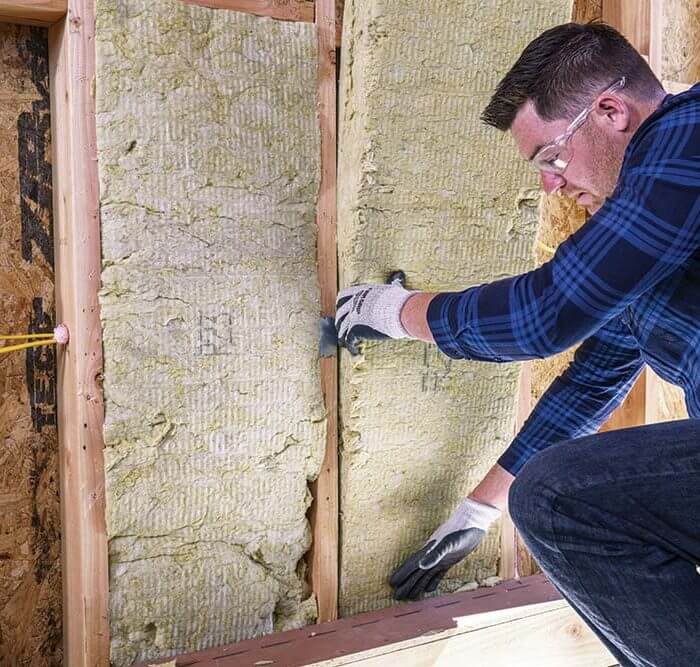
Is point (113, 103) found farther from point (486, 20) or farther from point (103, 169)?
point (486, 20)

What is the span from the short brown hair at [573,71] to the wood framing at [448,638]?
1.09m

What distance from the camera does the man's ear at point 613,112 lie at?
4.31 ft

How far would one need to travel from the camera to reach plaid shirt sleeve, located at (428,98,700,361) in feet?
3.71

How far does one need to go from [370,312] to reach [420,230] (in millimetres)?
246

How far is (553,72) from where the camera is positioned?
1334mm

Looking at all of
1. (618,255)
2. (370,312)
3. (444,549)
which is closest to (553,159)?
(618,255)

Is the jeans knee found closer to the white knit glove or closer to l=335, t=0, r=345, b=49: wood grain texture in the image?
the white knit glove

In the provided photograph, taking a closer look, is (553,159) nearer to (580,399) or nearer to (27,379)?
(580,399)

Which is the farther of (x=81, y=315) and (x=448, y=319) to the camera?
(x=81, y=315)

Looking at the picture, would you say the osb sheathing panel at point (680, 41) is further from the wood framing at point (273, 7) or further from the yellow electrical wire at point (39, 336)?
the yellow electrical wire at point (39, 336)

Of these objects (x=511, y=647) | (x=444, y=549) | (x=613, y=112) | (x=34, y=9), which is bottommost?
(x=511, y=647)

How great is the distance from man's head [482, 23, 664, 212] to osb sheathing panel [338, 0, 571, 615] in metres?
0.30

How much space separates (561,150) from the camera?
4.52 ft

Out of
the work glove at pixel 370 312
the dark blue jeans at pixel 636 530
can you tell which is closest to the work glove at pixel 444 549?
the work glove at pixel 370 312
